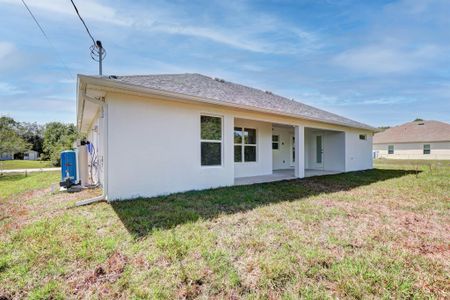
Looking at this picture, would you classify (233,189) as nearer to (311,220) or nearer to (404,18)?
(311,220)

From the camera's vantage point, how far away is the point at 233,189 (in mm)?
7457

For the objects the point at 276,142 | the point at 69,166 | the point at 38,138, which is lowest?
the point at 69,166

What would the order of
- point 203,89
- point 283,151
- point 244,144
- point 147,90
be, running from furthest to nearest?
point 283,151
point 244,144
point 203,89
point 147,90

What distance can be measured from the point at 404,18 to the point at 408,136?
2748 centimetres

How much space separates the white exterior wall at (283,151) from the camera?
548 inches

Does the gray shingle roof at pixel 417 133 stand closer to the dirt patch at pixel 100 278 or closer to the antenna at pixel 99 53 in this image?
the antenna at pixel 99 53

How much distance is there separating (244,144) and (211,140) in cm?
320

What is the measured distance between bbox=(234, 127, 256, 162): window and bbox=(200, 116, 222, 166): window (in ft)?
8.01

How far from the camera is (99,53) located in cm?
904

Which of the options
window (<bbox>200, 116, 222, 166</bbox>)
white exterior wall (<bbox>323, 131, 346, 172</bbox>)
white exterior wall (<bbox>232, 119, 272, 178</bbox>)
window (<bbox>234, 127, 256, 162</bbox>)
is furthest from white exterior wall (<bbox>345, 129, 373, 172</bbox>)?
window (<bbox>200, 116, 222, 166</bbox>)

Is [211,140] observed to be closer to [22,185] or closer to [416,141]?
[22,185]

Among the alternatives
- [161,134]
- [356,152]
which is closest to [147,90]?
[161,134]

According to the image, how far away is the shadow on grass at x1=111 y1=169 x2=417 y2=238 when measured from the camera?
4.32m

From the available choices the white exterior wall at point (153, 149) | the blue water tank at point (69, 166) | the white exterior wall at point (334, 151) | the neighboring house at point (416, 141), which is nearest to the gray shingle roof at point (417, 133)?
the neighboring house at point (416, 141)
